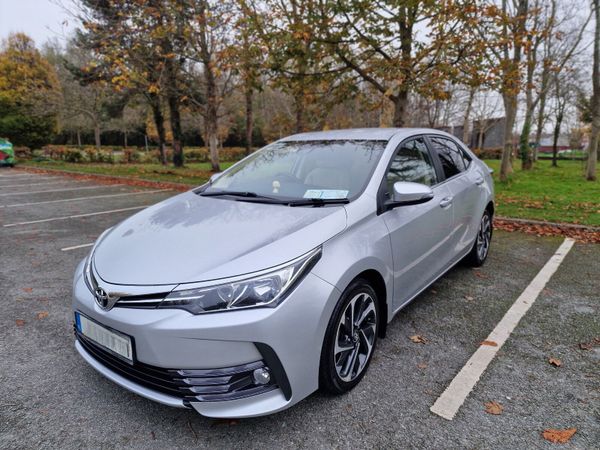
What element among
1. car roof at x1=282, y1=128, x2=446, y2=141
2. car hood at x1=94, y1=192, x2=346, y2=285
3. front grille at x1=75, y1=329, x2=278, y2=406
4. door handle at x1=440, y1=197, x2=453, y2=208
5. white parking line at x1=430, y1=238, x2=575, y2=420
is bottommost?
white parking line at x1=430, y1=238, x2=575, y2=420

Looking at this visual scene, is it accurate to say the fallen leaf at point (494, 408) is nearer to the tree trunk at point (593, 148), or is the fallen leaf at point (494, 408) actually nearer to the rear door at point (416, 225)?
the rear door at point (416, 225)

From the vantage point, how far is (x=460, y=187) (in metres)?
3.86

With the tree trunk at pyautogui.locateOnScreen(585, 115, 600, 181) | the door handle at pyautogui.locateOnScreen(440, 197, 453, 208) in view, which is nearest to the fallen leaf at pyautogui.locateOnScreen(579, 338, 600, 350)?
the door handle at pyautogui.locateOnScreen(440, 197, 453, 208)

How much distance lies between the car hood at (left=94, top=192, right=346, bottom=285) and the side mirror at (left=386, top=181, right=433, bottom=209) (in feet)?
1.49

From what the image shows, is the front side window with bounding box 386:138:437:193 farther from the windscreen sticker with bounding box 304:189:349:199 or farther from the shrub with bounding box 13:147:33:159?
the shrub with bounding box 13:147:33:159

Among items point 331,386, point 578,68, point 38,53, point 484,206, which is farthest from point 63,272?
point 38,53

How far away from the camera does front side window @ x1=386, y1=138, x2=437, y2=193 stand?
3.05 metres

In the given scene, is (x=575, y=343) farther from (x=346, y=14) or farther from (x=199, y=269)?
(x=346, y=14)

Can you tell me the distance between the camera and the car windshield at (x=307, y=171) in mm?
2859

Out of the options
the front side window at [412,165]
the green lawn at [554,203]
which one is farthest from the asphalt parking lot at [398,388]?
the green lawn at [554,203]

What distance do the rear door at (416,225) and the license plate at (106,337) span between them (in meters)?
1.70

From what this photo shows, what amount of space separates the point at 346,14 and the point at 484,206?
19.8 feet

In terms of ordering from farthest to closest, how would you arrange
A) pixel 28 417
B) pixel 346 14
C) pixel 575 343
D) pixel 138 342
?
pixel 346 14
pixel 575 343
pixel 28 417
pixel 138 342

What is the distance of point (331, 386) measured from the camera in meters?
2.25
